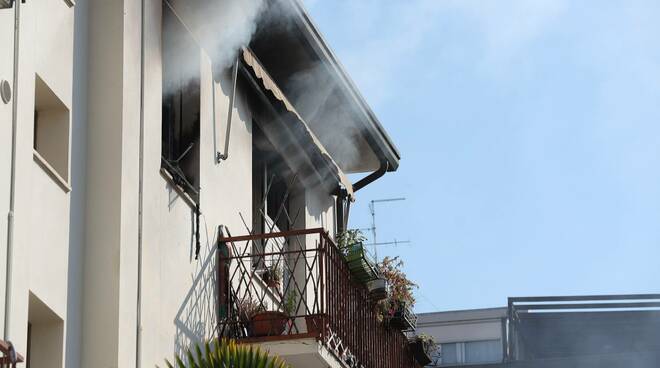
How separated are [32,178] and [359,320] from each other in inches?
245

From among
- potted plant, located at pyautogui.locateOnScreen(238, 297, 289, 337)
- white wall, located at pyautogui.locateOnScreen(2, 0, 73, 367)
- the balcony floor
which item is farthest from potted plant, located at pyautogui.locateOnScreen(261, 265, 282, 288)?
white wall, located at pyautogui.locateOnScreen(2, 0, 73, 367)

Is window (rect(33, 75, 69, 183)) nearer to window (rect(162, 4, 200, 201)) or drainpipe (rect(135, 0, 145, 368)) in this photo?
drainpipe (rect(135, 0, 145, 368))

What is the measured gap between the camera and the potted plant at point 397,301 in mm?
20858

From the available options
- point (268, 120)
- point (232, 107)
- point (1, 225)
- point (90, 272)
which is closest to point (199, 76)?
point (232, 107)

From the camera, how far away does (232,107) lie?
1741 cm

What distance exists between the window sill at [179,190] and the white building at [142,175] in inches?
0.7

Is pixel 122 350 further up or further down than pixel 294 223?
further down

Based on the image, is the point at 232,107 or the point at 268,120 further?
the point at 268,120

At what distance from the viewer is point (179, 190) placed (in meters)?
15.6

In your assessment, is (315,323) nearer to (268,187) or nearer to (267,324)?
(267,324)

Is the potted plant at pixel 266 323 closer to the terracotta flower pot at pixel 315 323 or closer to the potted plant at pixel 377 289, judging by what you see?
the terracotta flower pot at pixel 315 323

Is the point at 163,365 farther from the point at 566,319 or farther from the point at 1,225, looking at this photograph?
the point at 566,319

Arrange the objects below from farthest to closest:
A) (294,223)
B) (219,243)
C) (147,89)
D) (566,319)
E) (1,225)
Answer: (566,319), (294,223), (219,243), (147,89), (1,225)

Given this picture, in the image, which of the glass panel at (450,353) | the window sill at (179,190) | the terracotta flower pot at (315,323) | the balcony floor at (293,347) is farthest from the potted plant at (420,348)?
the glass panel at (450,353)
